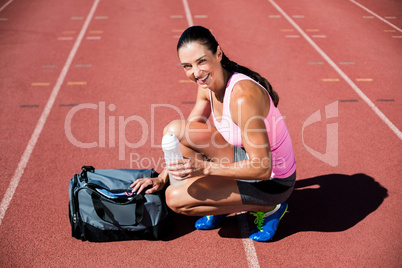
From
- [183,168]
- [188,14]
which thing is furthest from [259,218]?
[188,14]

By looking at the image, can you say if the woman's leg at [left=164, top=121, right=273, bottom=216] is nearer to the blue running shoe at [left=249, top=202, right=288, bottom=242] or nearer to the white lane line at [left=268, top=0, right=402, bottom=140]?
the blue running shoe at [left=249, top=202, right=288, bottom=242]

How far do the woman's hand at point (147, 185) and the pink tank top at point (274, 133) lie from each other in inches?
26.8

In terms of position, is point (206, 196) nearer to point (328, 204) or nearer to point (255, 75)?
point (255, 75)

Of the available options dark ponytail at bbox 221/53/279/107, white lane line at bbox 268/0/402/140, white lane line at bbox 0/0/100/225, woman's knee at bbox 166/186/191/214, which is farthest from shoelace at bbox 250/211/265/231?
white lane line at bbox 268/0/402/140

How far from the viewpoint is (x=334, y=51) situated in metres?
6.81

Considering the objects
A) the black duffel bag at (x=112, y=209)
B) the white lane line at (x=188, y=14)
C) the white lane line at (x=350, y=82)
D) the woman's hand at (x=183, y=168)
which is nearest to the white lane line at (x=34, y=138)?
the black duffel bag at (x=112, y=209)

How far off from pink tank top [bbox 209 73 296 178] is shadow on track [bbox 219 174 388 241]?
613 millimetres


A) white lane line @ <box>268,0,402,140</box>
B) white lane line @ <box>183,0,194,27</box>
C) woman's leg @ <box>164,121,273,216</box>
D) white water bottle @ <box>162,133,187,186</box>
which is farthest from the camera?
white lane line @ <box>183,0,194,27</box>

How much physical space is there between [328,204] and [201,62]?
191 cm

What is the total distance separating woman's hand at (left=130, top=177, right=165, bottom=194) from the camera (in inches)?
117

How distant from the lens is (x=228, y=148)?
10.4 ft

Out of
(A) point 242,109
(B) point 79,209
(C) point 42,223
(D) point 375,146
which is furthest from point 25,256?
(D) point 375,146

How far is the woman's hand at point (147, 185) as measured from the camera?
2.97 metres

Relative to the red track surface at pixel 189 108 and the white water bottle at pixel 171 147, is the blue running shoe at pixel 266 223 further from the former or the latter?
the white water bottle at pixel 171 147
